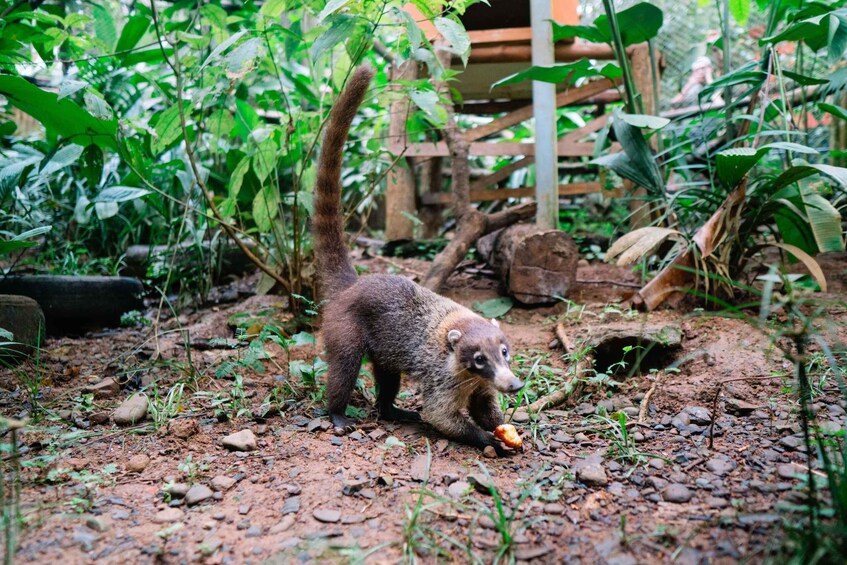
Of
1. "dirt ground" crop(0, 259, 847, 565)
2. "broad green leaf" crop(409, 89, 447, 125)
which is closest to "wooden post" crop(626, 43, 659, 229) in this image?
"dirt ground" crop(0, 259, 847, 565)

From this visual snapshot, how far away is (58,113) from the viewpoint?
3.87 m

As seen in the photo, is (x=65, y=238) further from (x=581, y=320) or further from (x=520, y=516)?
(x=520, y=516)

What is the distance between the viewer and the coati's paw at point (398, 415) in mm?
3746

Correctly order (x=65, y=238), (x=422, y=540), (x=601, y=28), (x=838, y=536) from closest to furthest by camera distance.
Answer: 1. (x=838, y=536)
2. (x=422, y=540)
3. (x=601, y=28)
4. (x=65, y=238)

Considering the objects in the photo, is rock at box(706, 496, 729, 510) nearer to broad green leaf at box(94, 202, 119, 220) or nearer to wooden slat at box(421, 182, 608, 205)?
wooden slat at box(421, 182, 608, 205)

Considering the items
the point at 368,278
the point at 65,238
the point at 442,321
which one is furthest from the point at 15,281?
the point at 442,321

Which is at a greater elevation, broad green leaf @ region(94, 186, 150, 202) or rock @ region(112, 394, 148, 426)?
broad green leaf @ region(94, 186, 150, 202)

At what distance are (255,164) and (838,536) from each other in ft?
12.9

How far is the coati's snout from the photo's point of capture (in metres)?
3.15

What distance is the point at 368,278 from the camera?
387 centimetres

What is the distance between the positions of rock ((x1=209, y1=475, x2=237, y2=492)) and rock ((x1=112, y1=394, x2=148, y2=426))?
0.85 meters

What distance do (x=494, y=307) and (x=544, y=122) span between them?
1.90 meters

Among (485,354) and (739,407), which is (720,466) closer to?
(739,407)

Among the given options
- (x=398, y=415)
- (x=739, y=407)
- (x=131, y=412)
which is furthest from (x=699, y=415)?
(x=131, y=412)
